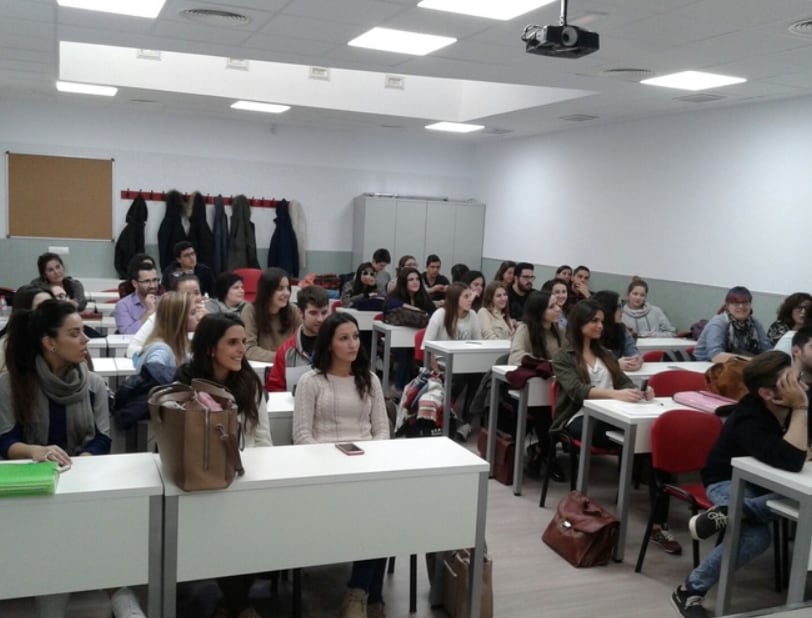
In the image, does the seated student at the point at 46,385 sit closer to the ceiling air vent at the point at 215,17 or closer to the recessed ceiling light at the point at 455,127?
the ceiling air vent at the point at 215,17

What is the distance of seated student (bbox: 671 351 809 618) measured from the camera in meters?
3.24

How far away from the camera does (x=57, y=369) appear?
3.06 m

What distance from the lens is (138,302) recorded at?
595 centimetres

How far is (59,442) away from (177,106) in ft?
24.0

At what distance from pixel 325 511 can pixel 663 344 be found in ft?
16.1

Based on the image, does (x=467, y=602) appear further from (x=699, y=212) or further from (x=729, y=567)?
(x=699, y=212)

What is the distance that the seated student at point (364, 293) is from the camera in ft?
26.9

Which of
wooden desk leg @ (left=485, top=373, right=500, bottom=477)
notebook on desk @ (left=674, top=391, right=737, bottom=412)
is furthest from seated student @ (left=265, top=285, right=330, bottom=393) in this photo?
notebook on desk @ (left=674, top=391, right=737, bottom=412)

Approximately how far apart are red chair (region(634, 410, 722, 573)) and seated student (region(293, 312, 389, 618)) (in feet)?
4.68

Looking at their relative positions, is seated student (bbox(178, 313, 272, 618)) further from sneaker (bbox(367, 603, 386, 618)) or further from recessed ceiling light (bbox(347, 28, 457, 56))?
recessed ceiling light (bbox(347, 28, 457, 56))

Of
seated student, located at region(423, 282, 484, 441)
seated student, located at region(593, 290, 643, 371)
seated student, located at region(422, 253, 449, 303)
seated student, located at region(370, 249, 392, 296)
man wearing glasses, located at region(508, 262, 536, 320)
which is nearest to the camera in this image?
seated student, located at region(593, 290, 643, 371)

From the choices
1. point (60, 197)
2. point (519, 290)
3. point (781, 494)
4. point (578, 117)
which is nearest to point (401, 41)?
point (519, 290)

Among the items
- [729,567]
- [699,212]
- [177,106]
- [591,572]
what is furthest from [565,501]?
[177,106]

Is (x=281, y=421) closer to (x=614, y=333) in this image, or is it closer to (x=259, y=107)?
(x=614, y=333)
